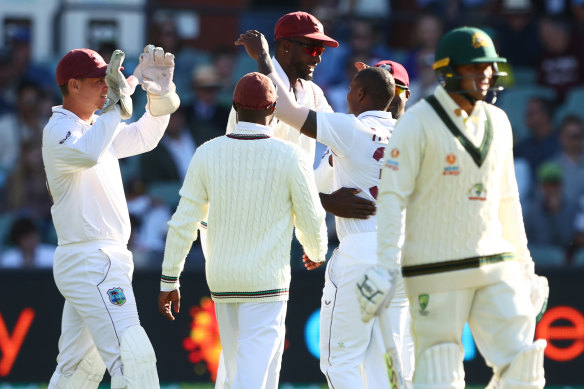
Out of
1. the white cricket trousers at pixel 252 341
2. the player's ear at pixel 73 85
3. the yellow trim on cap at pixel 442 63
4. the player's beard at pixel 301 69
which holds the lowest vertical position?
the white cricket trousers at pixel 252 341

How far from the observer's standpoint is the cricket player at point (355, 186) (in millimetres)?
6223

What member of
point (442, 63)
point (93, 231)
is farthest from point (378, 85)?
point (93, 231)

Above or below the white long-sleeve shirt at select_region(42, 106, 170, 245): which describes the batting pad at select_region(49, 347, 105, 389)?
below

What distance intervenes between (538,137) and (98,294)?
6.42 meters

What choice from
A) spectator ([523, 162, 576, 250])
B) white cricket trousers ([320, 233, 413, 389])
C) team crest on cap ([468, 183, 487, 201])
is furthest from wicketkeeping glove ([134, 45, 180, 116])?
spectator ([523, 162, 576, 250])

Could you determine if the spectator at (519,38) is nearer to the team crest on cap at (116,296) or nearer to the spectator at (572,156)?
the spectator at (572,156)

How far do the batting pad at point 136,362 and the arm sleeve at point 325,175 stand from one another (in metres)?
1.49

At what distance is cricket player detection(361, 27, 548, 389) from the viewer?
5250 mm

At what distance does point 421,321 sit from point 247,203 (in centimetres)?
112

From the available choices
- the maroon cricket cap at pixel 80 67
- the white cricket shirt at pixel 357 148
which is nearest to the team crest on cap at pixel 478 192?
the white cricket shirt at pixel 357 148

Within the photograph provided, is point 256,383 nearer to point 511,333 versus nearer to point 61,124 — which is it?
point 511,333

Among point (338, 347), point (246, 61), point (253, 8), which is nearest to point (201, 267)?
point (338, 347)

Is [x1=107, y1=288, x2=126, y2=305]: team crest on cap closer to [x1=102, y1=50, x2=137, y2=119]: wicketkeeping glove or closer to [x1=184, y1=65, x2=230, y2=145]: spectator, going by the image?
[x1=102, y1=50, x2=137, y2=119]: wicketkeeping glove

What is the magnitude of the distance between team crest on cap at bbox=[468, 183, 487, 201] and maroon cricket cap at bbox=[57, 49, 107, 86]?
7.42 ft
